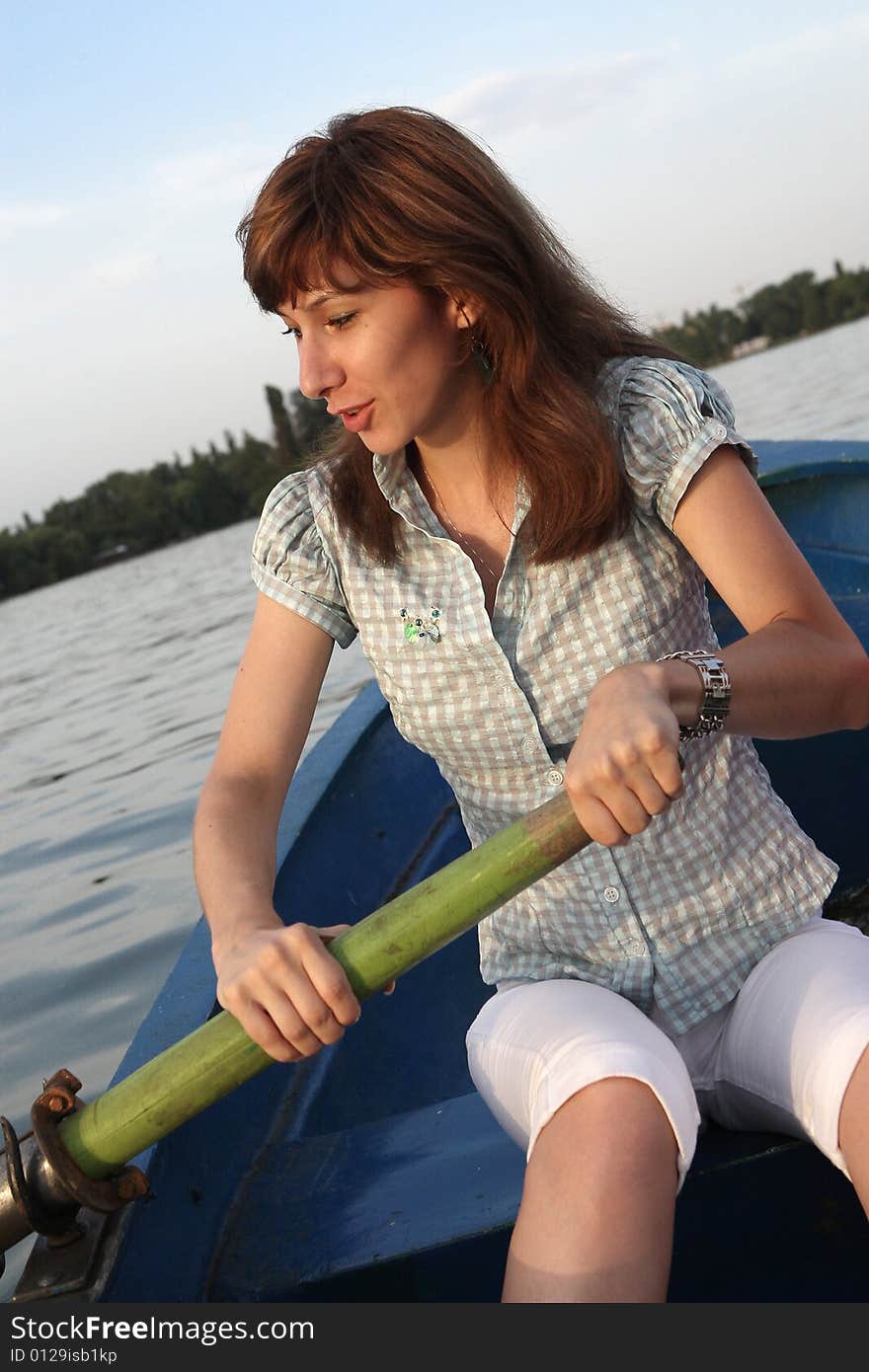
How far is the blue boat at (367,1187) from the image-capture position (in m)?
1.42

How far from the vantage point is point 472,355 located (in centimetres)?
163

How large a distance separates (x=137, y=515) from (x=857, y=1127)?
155ft

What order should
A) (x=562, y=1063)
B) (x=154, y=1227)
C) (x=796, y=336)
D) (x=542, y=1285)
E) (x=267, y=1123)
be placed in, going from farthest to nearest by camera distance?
(x=796, y=336)
(x=267, y=1123)
(x=154, y=1227)
(x=562, y=1063)
(x=542, y=1285)

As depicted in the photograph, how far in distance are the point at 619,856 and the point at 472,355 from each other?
0.60 metres

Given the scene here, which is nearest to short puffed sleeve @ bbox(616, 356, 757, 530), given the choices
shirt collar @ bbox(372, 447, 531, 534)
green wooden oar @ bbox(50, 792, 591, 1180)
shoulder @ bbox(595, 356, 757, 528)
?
shoulder @ bbox(595, 356, 757, 528)

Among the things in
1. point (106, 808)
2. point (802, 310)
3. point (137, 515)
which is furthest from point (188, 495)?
point (106, 808)

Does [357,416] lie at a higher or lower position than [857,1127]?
higher

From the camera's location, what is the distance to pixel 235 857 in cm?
158

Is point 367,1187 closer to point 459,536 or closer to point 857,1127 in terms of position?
point 857,1127

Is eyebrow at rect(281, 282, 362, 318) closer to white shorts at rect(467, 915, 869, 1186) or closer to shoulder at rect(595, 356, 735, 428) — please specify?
shoulder at rect(595, 356, 735, 428)

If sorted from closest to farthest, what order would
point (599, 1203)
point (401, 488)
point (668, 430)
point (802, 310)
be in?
point (599, 1203) < point (668, 430) < point (401, 488) < point (802, 310)

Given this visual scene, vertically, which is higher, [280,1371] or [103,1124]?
[103,1124]

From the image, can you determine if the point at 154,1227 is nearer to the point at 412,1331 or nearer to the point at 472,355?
the point at 412,1331

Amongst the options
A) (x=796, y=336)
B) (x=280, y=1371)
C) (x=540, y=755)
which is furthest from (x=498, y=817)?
(x=796, y=336)
